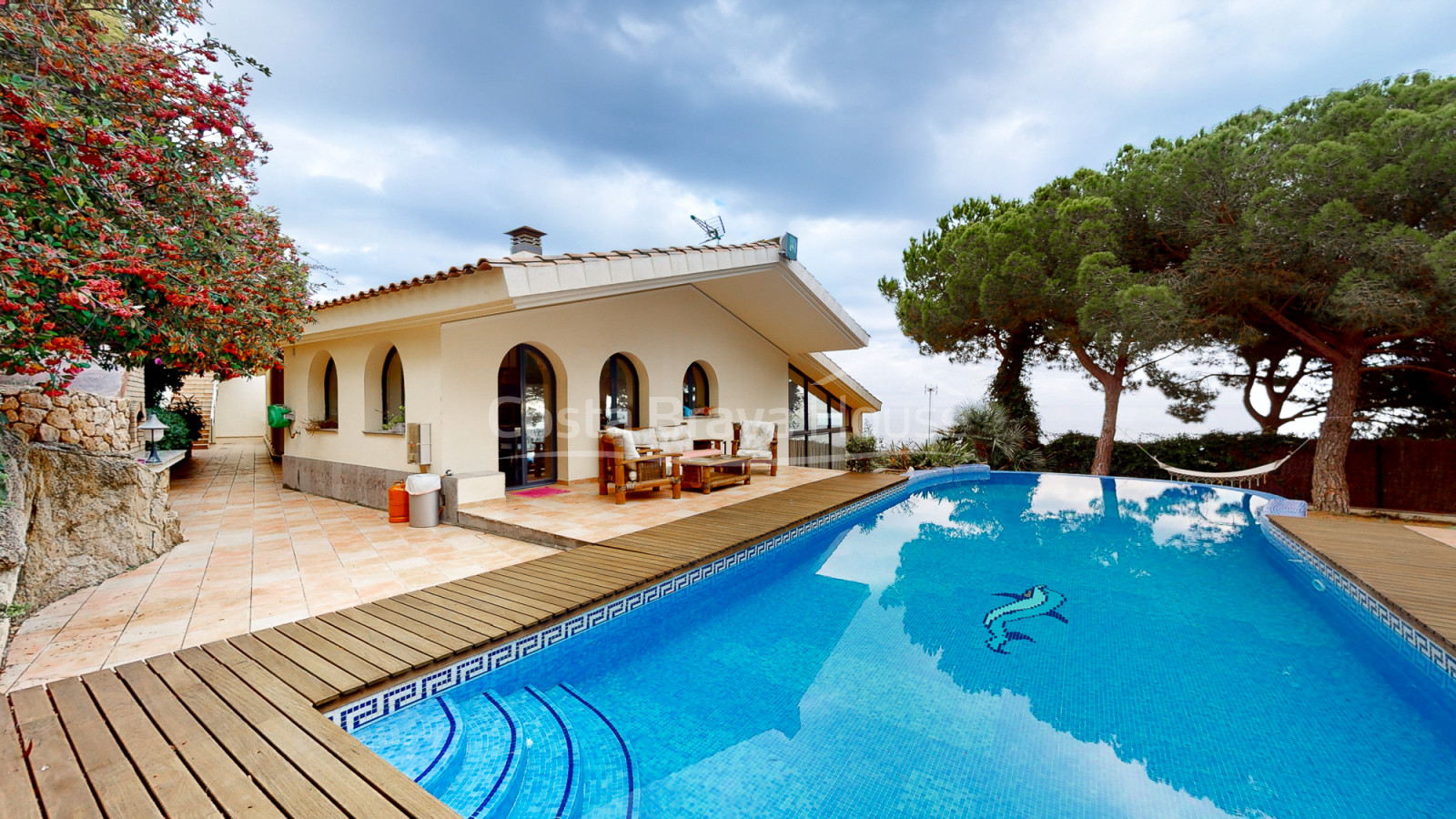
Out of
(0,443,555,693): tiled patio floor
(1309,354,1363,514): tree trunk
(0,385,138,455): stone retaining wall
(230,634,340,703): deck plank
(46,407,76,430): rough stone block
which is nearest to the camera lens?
(230,634,340,703): deck plank

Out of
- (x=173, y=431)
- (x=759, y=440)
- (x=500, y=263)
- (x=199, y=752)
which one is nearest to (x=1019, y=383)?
(x=759, y=440)

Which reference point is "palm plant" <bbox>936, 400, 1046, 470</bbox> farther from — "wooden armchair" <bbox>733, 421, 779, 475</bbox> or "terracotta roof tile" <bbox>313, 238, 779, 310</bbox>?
"terracotta roof tile" <bbox>313, 238, 779, 310</bbox>

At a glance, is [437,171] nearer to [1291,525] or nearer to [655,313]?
[655,313]

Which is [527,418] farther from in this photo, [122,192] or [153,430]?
[122,192]

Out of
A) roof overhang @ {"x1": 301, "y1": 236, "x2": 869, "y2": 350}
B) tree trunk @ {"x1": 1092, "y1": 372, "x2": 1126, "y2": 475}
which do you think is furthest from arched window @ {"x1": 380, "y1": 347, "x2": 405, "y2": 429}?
tree trunk @ {"x1": 1092, "y1": 372, "x2": 1126, "y2": 475}

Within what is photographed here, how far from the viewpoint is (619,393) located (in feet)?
32.9

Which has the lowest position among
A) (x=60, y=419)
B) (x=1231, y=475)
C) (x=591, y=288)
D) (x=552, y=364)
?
(x=1231, y=475)

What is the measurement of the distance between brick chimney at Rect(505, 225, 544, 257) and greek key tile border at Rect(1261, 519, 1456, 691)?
9661 millimetres

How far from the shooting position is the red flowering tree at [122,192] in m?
2.55

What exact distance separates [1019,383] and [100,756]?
55.8 ft

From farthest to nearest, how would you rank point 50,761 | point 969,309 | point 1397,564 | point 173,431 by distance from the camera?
point 969,309 < point 173,431 < point 1397,564 < point 50,761

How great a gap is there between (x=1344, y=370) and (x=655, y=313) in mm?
12490

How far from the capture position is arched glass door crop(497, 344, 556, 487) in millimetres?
8219

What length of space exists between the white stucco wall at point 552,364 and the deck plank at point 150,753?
15.0ft
